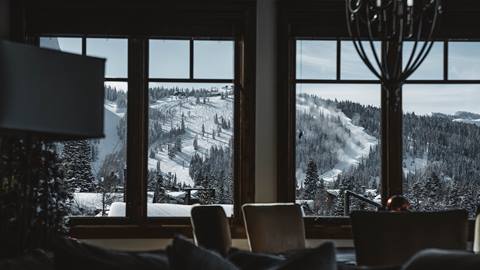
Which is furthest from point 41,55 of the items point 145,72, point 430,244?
point 145,72

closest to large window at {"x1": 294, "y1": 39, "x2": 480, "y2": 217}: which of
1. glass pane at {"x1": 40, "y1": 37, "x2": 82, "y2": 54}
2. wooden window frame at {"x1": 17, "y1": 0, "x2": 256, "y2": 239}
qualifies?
wooden window frame at {"x1": 17, "y1": 0, "x2": 256, "y2": 239}

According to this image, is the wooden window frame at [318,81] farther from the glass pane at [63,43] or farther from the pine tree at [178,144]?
the glass pane at [63,43]

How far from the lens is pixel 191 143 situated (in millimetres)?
6570

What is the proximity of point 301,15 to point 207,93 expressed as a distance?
0.97m

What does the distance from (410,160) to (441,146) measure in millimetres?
286

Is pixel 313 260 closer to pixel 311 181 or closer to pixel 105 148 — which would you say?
pixel 311 181

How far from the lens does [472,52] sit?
21.6ft

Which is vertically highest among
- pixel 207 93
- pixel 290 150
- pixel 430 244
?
pixel 207 93

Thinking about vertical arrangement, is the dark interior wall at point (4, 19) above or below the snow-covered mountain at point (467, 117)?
above

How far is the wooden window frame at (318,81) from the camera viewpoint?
6426mm

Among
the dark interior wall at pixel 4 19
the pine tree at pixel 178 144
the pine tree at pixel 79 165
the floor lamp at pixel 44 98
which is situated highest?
the dark interior wall at pixel 4 19

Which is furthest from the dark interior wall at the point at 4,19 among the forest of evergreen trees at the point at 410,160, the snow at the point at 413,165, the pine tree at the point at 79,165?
the snow at the point at 413,165

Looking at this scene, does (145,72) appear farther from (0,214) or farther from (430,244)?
(430,244)

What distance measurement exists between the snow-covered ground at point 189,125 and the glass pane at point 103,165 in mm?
254
